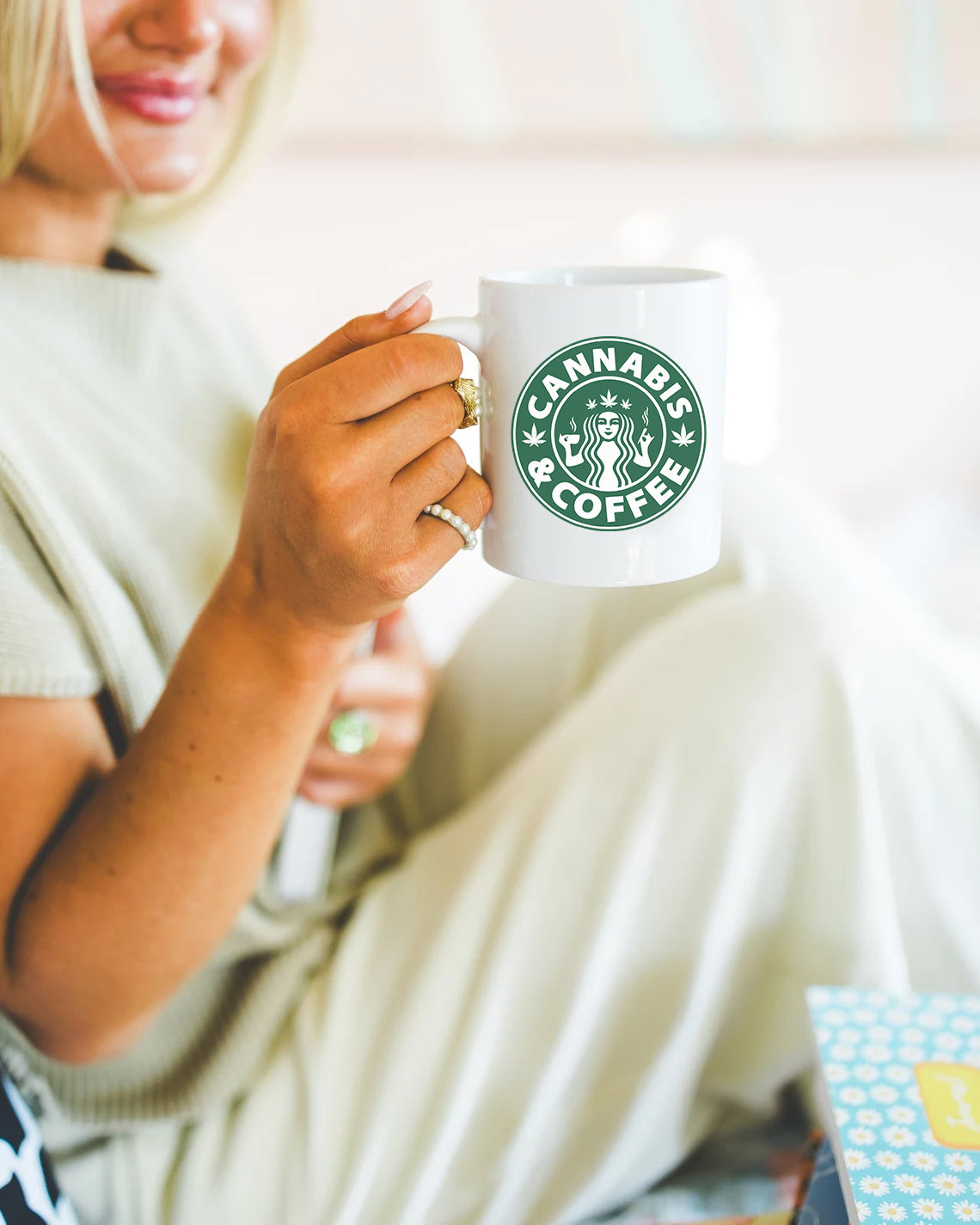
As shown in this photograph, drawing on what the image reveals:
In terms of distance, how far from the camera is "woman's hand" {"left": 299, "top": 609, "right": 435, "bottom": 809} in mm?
816

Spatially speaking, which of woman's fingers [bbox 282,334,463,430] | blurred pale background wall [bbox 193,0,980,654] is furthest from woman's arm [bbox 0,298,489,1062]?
blurred pale background wall [bbox 193,0,980,654]

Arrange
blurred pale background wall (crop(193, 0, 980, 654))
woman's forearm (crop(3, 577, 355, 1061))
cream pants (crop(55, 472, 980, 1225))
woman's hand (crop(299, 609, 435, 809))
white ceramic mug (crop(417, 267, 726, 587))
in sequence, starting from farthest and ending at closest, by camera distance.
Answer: blurred pale background wall (crop(193, 0, 980, 654)) → woman's hand (crop(299, 609, 435, 809)) → cream pants (crop(55, 472, 980, 1225)) → woman's forearm (crop(3, 577, 355, 1061)) → white ceramic mug (crop(417, 267, 726, 587))

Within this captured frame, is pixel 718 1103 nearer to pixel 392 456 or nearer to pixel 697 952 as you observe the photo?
pixel 697 952

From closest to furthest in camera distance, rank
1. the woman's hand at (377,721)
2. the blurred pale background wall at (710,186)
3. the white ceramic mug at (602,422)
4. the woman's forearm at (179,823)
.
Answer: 1. the white ceramic mug at (602,422)
2. the woman's forearm at (179,823)
3. the woman's hand at (377,721)
4. the blurred pale background wall at (710,186)

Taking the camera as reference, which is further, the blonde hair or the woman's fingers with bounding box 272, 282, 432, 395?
the blonde hair

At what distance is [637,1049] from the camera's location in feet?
2.32

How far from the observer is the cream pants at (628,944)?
669 mm

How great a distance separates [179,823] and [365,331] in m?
0.26

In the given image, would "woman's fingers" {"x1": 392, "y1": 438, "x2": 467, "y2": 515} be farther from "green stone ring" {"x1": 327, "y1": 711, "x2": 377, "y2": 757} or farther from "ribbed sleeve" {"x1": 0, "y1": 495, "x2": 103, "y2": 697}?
"green stone ring" {"x1": 327, "y1": 711, "x2": 377, "y2": 757}

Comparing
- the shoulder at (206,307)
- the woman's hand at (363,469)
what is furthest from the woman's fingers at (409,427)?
the shoulder at (206,307)

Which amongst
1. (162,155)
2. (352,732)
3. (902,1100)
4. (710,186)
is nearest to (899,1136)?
(902,1100)

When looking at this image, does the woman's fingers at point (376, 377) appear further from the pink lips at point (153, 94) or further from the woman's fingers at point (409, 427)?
the pink lips at point (153, 94)

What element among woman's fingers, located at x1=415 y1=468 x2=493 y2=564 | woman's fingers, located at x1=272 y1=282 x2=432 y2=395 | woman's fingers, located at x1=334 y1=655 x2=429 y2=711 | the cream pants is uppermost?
woman's fingers, located at x1=272 y1=282 x2=432 y2=395

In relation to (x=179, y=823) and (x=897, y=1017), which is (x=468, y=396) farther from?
(x=897, y=1017)
